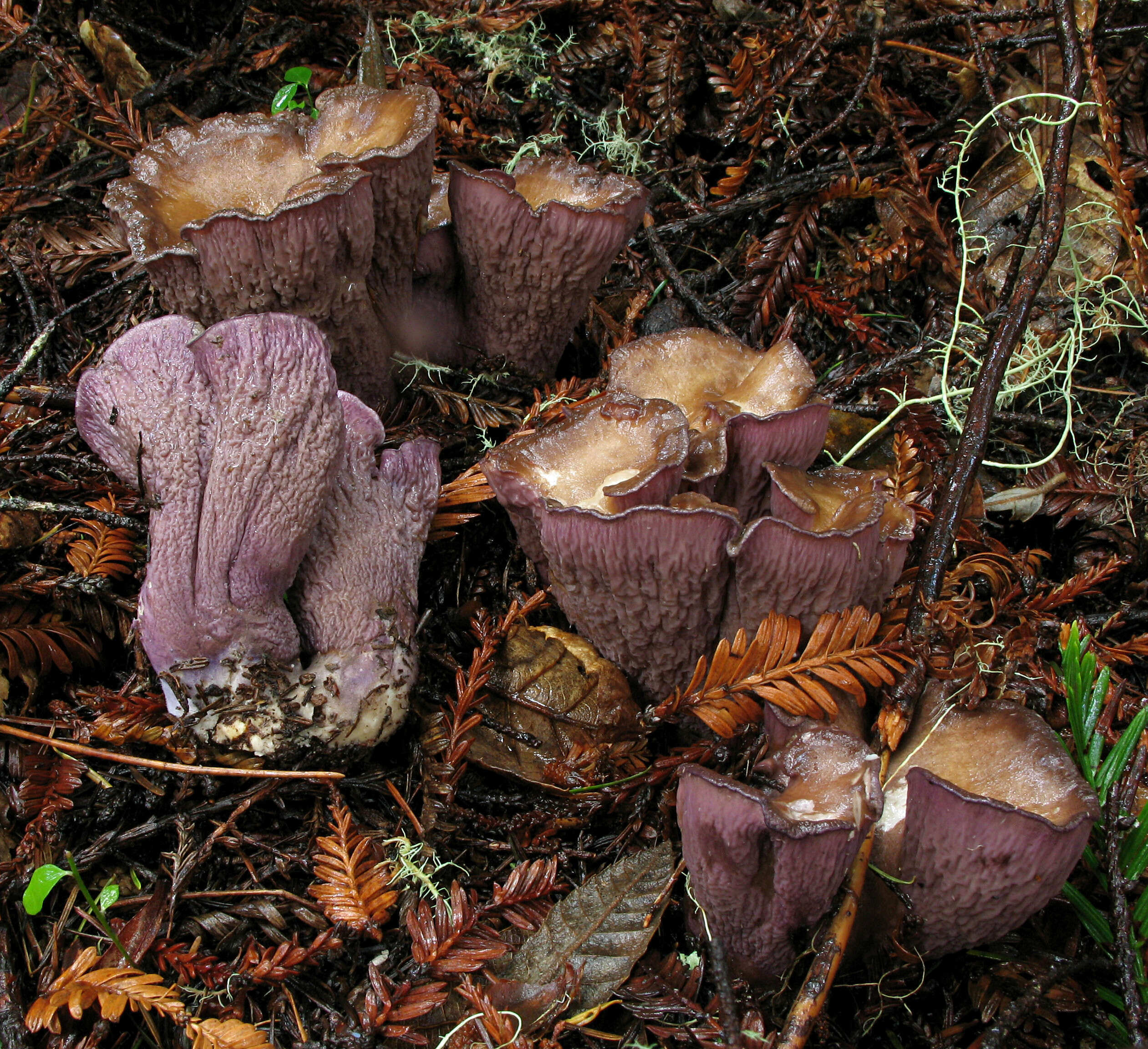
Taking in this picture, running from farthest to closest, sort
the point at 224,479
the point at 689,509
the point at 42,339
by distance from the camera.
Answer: the point at 42,339, the point at 224,479, the point at 689,509

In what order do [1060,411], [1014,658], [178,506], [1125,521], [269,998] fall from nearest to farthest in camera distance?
1. [269,998]
2. [1014,658]
3. [178,506]
4. [1125,521]
5. [1060,411]

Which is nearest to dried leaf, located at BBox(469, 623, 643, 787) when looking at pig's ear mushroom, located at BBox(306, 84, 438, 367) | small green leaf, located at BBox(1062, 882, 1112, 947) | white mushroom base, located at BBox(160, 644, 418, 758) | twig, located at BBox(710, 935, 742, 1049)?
white mushroom base, located at BBox(160, 644, 418, 758)

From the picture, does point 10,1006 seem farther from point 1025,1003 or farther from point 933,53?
point 933,53

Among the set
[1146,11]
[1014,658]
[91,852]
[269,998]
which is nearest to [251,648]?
[91,852]

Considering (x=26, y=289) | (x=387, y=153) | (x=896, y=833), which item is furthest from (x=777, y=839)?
(x=26, y=289)

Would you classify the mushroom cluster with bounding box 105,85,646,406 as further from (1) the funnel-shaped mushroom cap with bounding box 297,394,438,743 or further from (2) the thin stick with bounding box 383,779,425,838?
(2) the thin stick with bounding box 383,779,425,838

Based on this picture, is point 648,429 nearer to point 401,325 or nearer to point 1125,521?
point 401,325
